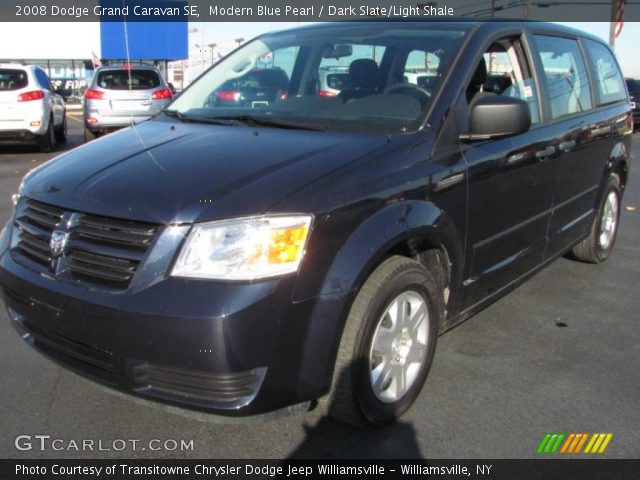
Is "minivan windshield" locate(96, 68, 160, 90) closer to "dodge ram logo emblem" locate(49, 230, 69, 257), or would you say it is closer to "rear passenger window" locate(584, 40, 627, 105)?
"rear passenger window" locate(584, 40, 627, 105)

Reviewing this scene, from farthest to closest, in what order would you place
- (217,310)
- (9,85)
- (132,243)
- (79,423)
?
(9,85) → (79,423) → (132,243) → (217,310)

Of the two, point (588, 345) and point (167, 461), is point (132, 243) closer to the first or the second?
point (167, 461)

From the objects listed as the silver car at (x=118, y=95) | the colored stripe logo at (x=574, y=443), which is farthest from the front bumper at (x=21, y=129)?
the colored stripe logo at (x=574, y=443)

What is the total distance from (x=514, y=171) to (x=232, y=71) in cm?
184

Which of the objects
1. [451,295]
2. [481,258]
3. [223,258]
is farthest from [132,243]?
[481,258]

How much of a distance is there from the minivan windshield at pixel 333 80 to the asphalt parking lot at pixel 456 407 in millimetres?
1389

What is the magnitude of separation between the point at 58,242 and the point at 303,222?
3.33ft

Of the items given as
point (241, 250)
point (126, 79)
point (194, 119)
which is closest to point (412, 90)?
point (194, 119)

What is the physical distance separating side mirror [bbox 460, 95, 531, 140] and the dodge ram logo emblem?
188cm

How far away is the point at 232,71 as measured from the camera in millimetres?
4016

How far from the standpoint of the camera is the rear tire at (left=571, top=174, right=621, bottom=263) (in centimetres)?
523

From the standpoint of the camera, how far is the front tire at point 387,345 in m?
2.53

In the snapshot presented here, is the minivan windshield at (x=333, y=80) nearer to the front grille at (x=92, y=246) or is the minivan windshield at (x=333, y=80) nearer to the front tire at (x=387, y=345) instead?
the front tire at (x=387, y=345)

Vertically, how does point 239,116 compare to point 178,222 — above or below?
above
